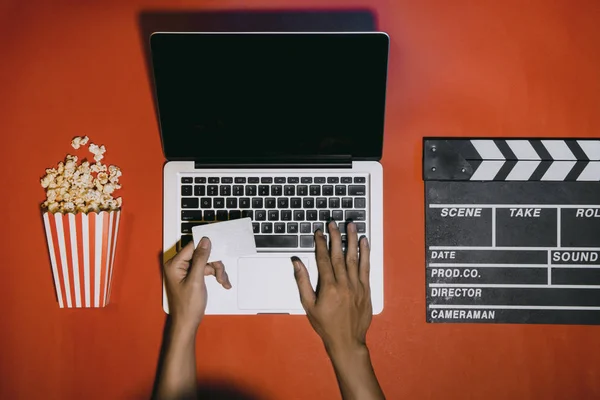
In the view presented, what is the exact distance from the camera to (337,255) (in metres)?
0.95

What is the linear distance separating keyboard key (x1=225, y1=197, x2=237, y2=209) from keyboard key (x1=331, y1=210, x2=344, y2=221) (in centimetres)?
23

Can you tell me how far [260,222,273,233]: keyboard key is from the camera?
98 centimetres

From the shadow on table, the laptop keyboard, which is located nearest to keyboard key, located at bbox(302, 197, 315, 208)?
the laptop keyboard

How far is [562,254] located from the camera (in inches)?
40.6

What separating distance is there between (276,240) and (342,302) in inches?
8.1

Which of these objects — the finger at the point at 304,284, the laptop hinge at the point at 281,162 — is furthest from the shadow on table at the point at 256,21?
the finger at the point at 304,284

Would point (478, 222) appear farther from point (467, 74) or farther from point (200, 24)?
point (200, 24)

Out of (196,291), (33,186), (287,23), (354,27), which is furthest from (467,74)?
(33,186)

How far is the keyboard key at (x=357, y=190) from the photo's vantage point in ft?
3.22

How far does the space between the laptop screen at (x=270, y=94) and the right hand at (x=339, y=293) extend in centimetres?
21

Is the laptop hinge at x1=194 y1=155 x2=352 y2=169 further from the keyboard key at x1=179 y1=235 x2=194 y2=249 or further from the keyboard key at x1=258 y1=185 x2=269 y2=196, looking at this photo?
the keyboard key at x1=179 y1=235 x2=194 y2=249

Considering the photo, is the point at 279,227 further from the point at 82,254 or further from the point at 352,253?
the point at 82,254

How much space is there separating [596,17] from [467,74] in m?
0.36

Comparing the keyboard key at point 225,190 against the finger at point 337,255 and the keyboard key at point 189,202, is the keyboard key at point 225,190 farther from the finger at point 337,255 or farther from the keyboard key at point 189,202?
the finger at point 337,255
